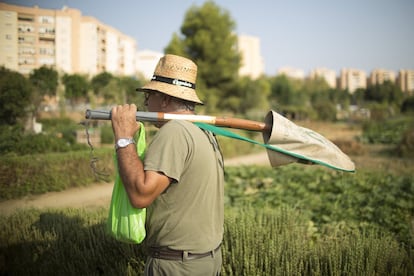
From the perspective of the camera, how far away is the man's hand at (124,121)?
179cm

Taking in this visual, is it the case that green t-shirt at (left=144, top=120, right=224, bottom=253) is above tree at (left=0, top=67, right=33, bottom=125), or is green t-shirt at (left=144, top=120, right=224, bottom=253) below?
below

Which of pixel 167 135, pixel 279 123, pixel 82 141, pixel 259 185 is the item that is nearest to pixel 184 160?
pixel 167 135

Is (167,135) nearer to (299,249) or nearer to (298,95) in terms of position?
(299,249)

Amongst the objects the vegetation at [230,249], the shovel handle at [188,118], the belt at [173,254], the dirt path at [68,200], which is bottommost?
the vegetation at [230,249]

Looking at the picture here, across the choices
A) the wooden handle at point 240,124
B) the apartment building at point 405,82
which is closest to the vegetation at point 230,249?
the wooden handle at point 240,124

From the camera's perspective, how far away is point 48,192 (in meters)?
3.67

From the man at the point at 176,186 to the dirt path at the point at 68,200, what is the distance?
198 centimetres

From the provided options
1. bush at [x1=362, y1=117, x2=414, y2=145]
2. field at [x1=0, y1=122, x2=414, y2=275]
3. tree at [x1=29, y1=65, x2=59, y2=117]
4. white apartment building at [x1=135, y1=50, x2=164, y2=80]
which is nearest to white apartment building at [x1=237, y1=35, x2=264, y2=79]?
bush at [x1=362, y1=117, x2=414, y2=145]

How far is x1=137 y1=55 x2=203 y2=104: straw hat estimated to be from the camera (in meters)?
2.00

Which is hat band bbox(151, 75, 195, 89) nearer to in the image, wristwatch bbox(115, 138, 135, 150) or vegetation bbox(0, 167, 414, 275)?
wristwatch bbox(115, 138, 135, 150)

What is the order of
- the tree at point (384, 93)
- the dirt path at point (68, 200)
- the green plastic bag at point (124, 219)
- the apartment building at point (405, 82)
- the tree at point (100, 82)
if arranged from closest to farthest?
the green plastic bag at point (124, 219)
the dirt path at point (68, 200)
the tree at point (100, 82)
the tree at point (384, 93)
the apartment building at point (405, 82)

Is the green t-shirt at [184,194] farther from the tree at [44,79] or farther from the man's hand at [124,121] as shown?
the tree at [44,79]

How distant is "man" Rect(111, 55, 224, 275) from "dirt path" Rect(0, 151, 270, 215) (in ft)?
6.50

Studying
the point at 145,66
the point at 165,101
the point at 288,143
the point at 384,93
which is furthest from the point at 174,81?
the point at 384,93
